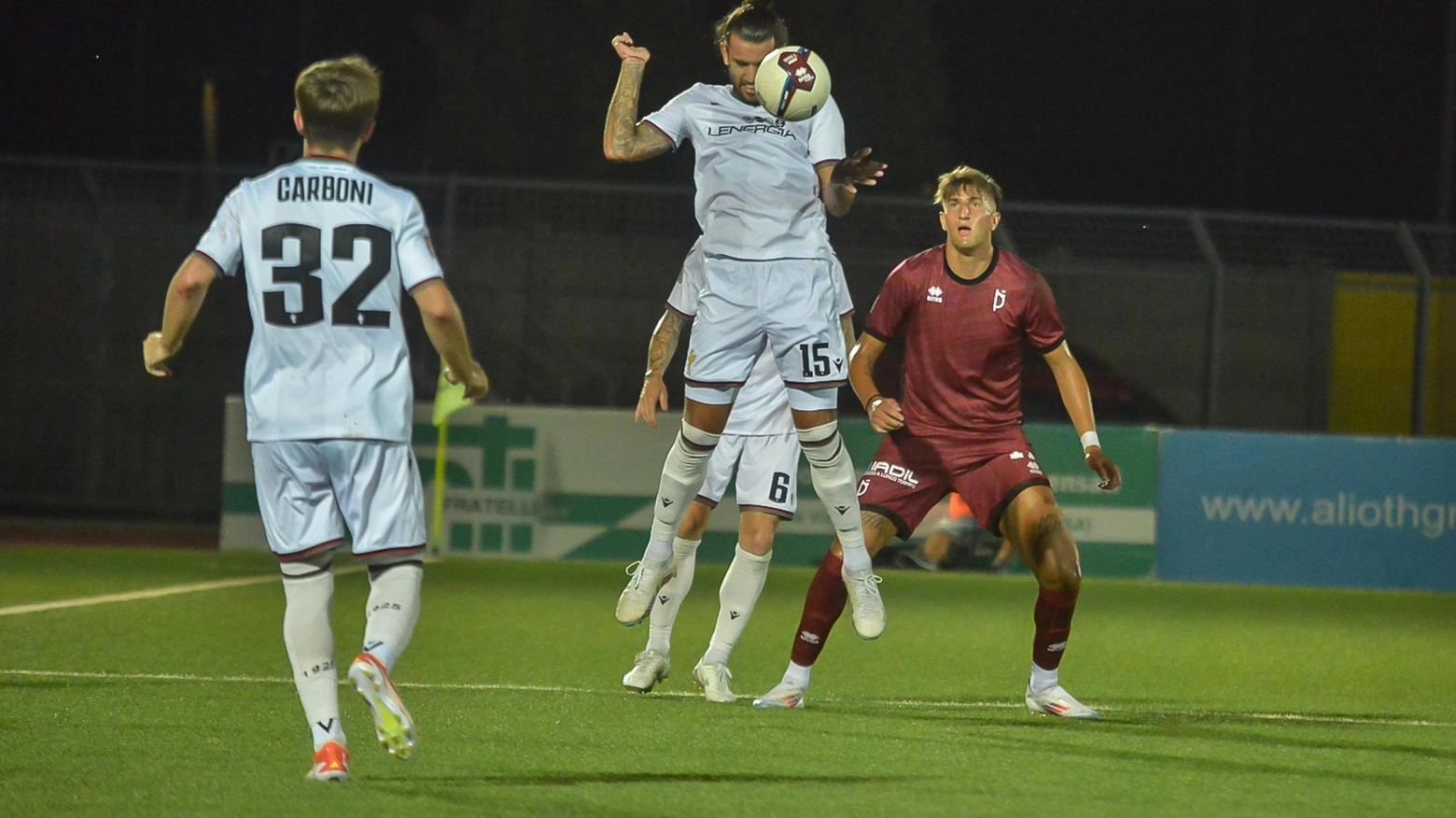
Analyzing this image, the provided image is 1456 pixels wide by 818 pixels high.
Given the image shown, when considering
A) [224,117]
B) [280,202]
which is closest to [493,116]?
[224,117]

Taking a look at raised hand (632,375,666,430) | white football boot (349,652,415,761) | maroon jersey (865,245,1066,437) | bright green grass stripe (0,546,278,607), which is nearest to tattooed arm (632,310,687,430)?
raised hand (632,375,666,430)

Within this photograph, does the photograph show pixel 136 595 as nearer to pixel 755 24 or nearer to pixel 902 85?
pixel 755 24

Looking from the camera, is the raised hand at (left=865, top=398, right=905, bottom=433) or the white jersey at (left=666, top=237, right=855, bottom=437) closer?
the raised hand at (left=865, top=398, right=905, bottom=433)

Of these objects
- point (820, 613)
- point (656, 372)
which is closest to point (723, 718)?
point (820, 613)

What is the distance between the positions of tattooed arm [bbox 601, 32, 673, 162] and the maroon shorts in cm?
157

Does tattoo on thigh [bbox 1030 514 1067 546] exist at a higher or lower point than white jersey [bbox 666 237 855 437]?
lower

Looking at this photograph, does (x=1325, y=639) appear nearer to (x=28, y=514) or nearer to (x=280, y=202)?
(x=280, y=202)

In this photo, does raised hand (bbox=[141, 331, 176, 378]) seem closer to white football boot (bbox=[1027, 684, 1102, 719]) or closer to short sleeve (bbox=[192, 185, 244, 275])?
short sleeve (bbox=[192, 185, 244, 275])

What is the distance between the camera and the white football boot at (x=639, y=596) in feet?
23.4

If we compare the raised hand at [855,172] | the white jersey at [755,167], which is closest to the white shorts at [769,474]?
the white jersey at [755,167]

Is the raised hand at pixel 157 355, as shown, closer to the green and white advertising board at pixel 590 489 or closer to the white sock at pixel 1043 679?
the white sock at pixel 1043 679

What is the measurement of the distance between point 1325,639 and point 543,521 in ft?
21.1

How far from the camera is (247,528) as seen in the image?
15.0 meters

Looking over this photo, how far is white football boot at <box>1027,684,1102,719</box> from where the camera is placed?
7.12 m
